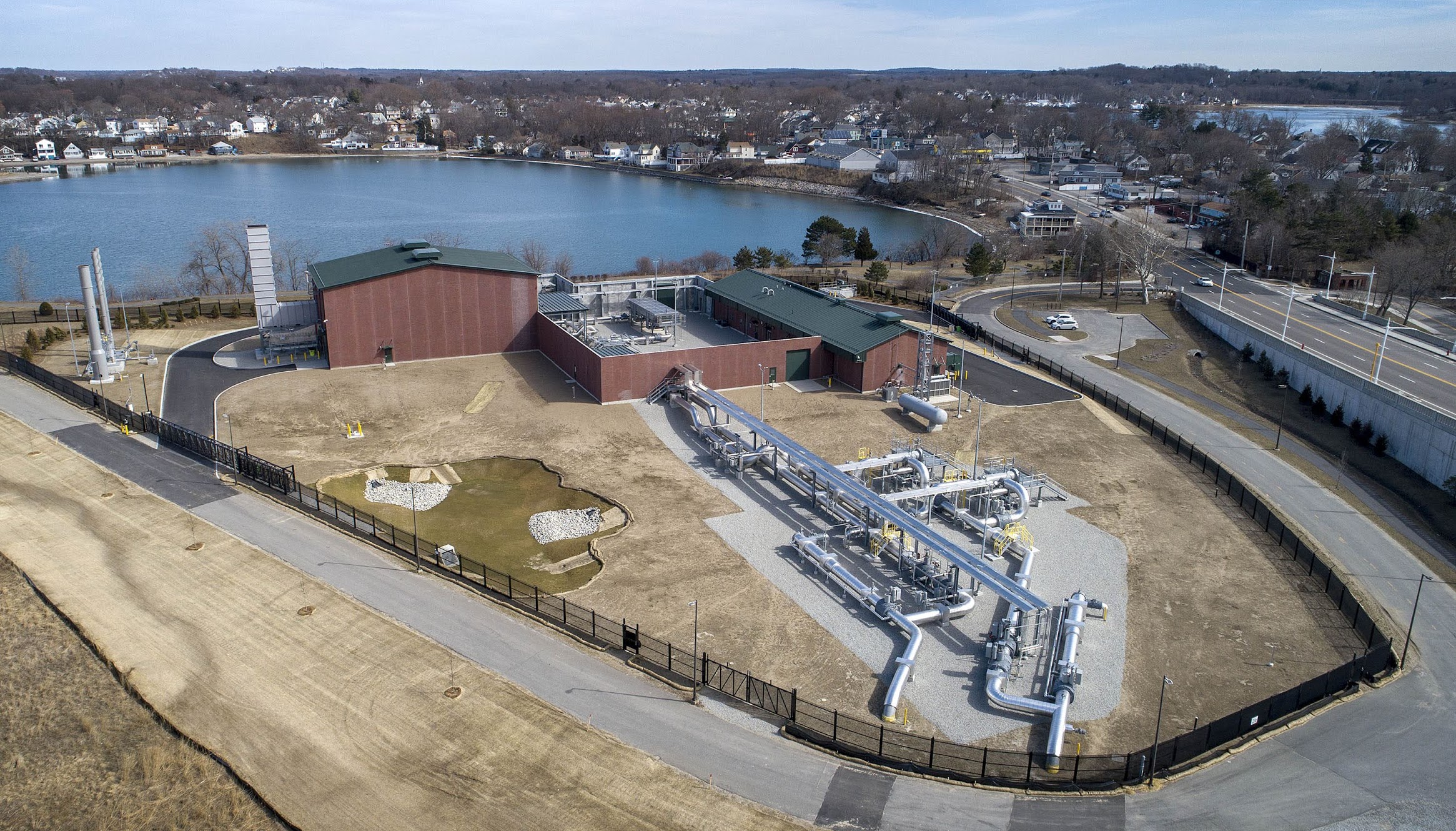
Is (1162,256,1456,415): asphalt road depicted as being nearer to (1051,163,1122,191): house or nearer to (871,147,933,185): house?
(1051,163,1122,191): house

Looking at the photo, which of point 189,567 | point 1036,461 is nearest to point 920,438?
point 1036,461

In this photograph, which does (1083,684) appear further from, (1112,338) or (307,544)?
(1112,338)

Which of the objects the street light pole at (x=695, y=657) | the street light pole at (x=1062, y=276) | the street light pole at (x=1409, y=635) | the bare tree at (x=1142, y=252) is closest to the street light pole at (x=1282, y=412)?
the street light pole at (x=1409, y=635)

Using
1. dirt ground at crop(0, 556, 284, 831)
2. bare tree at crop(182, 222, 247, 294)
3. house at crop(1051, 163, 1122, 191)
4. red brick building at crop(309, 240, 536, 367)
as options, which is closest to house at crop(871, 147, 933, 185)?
house at crop(1051, 163, 1122, 191)

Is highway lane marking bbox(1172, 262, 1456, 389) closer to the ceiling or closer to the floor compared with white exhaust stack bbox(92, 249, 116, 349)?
closer to the floor

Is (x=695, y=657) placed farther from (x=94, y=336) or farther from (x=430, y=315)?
(x=94, y=336)

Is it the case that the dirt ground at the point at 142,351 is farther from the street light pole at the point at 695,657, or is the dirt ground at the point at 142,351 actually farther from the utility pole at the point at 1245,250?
the utility pole at the point at 1245,250
